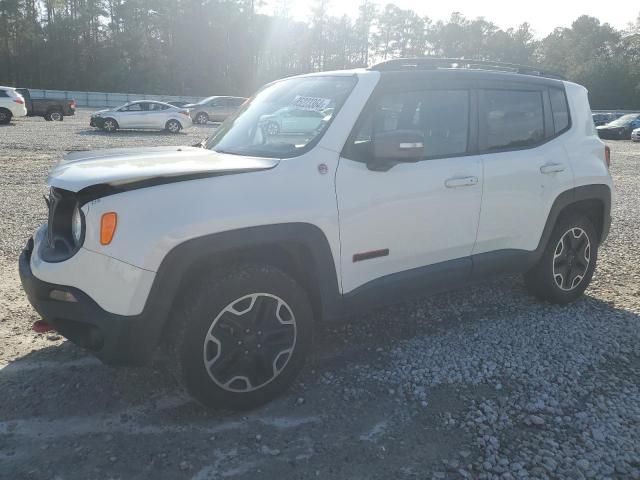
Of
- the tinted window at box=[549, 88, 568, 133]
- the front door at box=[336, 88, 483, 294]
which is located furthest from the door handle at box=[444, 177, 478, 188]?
the tinted window at box=[549, 88, 568, 133]

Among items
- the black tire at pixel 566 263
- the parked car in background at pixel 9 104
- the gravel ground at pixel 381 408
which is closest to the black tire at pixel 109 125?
Answer: the parked car in background at pixel 9 104

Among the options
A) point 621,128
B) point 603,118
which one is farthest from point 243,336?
point 603,118

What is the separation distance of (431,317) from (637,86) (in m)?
68.0

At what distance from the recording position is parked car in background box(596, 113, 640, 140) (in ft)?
99.8

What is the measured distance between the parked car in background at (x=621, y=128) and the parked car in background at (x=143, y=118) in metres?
22.9

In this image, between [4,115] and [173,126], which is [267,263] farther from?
[4,115]

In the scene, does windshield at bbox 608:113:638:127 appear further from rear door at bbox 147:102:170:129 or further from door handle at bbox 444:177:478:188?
door handle at bbox 444:177:478:188

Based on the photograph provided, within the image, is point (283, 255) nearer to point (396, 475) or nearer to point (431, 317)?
point (396, 475)

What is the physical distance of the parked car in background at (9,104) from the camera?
77.5ft

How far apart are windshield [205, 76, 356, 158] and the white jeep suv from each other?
0.02 meters

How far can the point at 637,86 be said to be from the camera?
Result: 60.3 meters

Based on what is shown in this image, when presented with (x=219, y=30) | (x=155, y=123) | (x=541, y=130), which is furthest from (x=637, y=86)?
(x=541, y=130)

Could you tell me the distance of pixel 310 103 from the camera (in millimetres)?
3582

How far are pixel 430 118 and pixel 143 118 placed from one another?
21809mm
